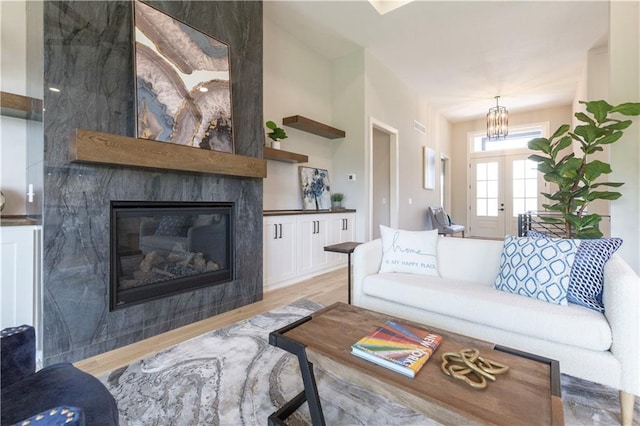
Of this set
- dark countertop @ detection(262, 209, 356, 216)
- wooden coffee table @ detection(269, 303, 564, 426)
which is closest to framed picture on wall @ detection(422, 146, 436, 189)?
dark countertop @ detection(262, 209, 356, 216)

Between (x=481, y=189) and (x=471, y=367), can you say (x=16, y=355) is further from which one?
(x=481, y=189)

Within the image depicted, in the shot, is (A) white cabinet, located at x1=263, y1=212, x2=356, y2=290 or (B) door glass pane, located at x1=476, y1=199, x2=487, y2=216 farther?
(B) door glass pane, located at x1=476, y1=199, x2=487, y2=216

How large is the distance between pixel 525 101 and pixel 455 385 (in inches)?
301

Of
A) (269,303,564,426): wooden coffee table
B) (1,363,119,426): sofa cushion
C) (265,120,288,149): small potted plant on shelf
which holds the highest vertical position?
(265,120,288,149): small potted plant on shelf

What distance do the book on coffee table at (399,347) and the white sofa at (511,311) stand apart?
707 millimetres

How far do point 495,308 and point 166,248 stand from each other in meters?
2.48

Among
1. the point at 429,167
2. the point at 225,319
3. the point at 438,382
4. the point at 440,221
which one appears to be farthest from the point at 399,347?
the point at 429,167

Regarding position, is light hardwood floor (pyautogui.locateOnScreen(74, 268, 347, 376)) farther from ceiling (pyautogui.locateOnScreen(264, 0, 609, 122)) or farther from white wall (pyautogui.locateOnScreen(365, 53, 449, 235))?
ceiling (pyautogui.locateOnScreen(264, 0, 609, 122))

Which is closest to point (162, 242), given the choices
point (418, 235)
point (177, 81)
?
point (177, 81)

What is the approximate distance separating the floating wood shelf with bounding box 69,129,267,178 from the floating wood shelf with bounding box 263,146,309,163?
696 mm

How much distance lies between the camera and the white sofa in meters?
1.37

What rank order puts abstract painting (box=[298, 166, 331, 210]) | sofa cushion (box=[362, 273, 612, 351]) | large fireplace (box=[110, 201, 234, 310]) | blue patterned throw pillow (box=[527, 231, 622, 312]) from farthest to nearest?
abstract painting (box=[298, 166, 331, 210]) → large fireplace (box=[110, 201, 234, 310]) → blue patterned throw pillow (box=[527, 231, 622, 312]) → sofa cushion (box=[362, 273, 612, 351])

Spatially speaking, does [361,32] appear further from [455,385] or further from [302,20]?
[455,385]

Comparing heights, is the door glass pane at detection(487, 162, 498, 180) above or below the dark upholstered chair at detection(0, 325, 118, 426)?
above
